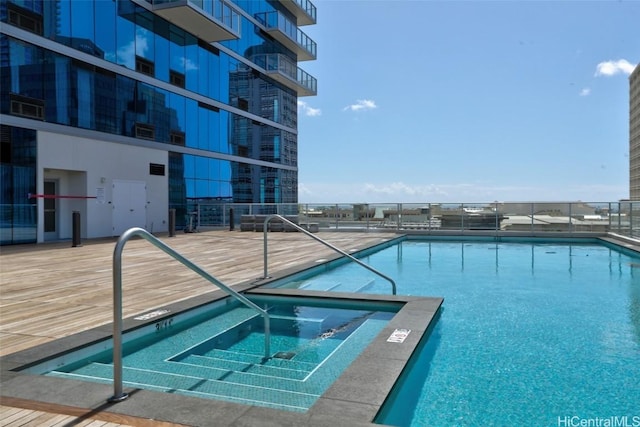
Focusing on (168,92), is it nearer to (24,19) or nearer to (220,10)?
(220,10)

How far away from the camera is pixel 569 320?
5035 mm

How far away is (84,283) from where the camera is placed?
20.5 feet

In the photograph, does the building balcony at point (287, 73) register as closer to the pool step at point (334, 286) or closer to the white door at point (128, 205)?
the white door at point (128, 205)

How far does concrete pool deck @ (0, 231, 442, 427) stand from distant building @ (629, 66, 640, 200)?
306 feet

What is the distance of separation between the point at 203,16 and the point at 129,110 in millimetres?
4779

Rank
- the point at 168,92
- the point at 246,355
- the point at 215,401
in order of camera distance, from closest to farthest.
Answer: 1. the point at 215,401
2. the point at 246,355
3. the point at 168,92

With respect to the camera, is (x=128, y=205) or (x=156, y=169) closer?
(x=128, y=205)

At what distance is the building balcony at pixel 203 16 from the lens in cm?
1630

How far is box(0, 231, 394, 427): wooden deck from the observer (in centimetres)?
347

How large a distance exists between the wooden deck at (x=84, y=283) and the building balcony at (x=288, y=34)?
55.2 ft

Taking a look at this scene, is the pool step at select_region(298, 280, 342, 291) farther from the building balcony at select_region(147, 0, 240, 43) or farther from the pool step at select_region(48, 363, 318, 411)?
the building balcony at select_region(147, 0, 240, 43)

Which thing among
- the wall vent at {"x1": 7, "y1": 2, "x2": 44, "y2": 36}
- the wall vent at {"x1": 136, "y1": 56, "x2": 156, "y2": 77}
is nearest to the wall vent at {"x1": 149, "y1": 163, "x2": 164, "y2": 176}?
the wall vent at {"x1": 136, "y1": 56, "x2": 156, "y2": 77}

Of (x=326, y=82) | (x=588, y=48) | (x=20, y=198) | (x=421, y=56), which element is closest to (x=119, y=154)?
(x=20, y=198)

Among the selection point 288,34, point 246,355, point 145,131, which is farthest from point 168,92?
point 246,355
